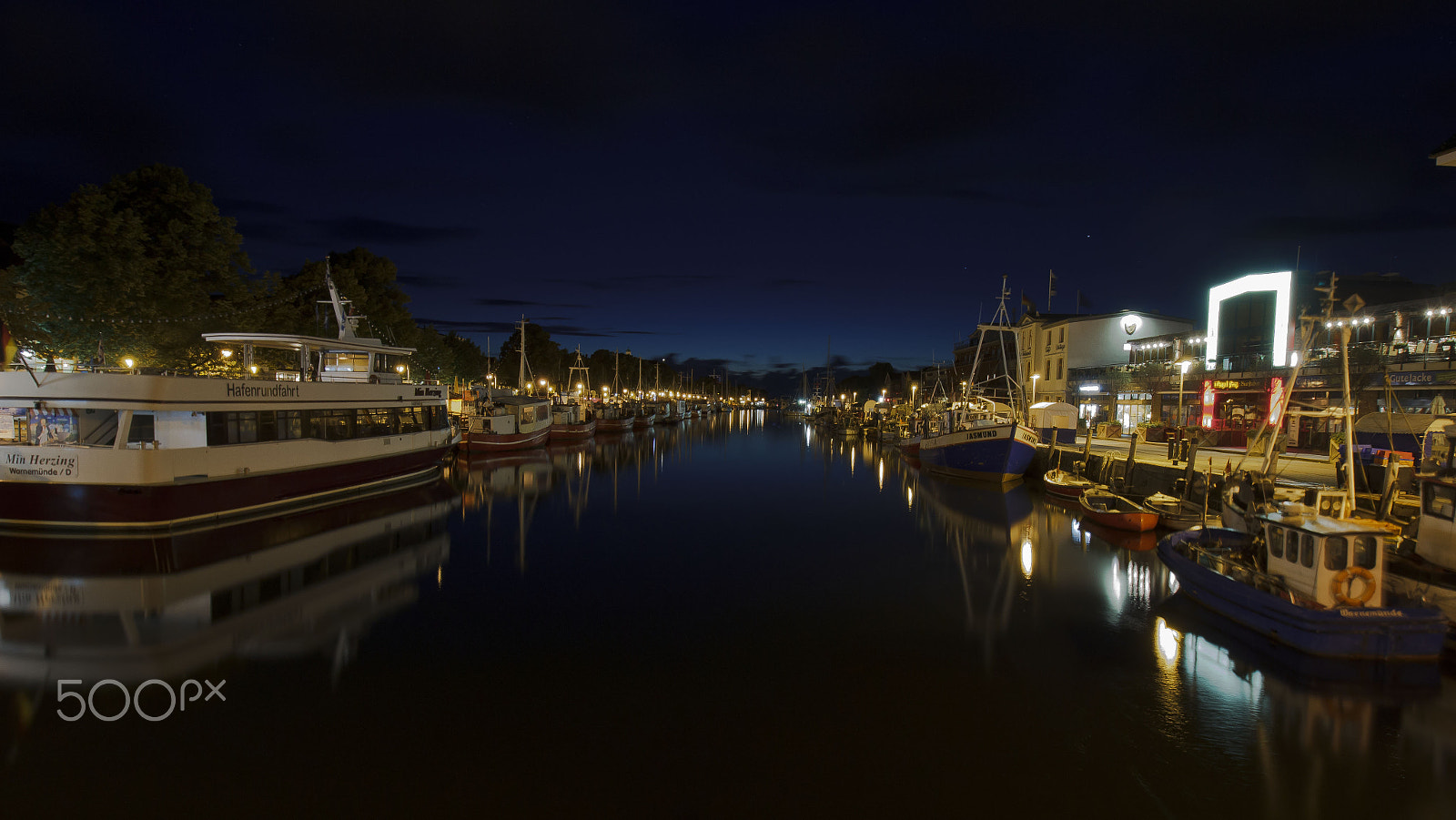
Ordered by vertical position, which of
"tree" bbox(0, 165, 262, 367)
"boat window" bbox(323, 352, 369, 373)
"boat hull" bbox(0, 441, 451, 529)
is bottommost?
"boat hull" bbox(0, 441, 451, 529)

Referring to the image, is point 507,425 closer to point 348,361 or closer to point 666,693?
point 348,361

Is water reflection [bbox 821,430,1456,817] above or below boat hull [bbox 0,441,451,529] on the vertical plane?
below

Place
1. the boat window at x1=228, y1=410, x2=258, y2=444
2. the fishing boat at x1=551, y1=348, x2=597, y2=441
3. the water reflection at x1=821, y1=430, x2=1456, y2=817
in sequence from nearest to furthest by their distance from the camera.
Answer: the water reflection at x1=821, y1=430, x2=1456, y2=817 → the boat window at x1=228, y1=410, x2=258, y2=444 → the fishing boat at x1=551, y1=348, x2=597, y2=441

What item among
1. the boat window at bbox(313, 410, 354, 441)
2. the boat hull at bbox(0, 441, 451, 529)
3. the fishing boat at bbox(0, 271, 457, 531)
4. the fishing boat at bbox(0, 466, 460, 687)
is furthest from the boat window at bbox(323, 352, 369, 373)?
the fishing boat at bbox(0, 466, 460, 687)

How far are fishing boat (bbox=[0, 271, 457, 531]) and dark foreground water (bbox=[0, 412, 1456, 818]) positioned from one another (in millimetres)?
1552

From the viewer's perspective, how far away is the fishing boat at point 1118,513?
20375 millimetres

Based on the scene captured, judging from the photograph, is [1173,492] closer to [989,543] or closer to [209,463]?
[989,543]

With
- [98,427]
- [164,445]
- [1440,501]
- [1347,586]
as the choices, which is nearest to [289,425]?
[164,445]

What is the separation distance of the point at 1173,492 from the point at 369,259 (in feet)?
158

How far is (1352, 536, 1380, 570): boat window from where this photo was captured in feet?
34.3

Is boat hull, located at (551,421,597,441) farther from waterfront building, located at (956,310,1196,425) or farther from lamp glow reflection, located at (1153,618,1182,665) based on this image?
lamp glow reflection, located at (1153,618,1182,665)

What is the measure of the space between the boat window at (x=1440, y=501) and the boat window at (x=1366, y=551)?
6.97ft

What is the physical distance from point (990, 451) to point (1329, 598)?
21.9 meters

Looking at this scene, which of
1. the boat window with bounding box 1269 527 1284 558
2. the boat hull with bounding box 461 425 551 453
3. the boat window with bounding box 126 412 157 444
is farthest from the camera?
the boat hull with bounding box 461 425 551 453
